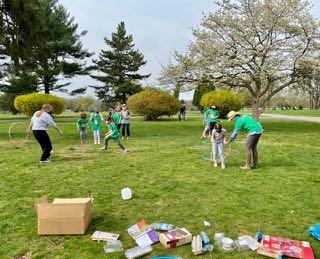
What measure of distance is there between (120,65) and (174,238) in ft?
165

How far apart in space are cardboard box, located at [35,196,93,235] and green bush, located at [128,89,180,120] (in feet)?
103

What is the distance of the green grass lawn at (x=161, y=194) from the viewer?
211 inches

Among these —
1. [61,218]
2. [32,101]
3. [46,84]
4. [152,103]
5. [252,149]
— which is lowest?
[61,218]

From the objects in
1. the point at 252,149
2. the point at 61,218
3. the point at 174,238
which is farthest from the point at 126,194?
the point at 252,149

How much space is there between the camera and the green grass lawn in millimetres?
5352

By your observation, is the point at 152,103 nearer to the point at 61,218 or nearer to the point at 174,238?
the point at 61,218

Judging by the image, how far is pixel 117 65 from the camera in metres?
53.6

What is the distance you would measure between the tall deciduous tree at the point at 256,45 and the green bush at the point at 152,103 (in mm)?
12111

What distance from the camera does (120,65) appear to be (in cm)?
5369

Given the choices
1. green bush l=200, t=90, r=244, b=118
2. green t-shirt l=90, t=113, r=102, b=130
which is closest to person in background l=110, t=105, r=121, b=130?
green t-shirt l=90, t=113, r=102, b=130

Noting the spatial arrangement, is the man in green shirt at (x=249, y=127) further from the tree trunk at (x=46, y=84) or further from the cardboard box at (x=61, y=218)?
the tree trunk at (x=46, y=84)

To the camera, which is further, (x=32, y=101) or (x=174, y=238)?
(x=32, y=101)

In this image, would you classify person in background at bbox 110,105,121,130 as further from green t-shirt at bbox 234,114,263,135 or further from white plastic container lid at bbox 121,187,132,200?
white plastic container lid at bbox 121,187,132,200

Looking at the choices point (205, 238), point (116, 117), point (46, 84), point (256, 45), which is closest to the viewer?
point (205, 238)
